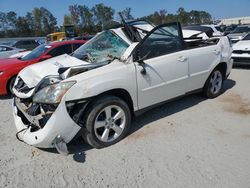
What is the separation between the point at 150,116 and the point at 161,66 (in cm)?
106

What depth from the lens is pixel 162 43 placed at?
13.9 ft

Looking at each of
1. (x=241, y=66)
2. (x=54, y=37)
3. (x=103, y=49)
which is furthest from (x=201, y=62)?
(x=54, y=37)

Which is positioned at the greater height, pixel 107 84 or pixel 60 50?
pixel 60 50

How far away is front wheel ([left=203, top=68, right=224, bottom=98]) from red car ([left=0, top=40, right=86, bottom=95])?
415 cm

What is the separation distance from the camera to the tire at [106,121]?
3.32 meters

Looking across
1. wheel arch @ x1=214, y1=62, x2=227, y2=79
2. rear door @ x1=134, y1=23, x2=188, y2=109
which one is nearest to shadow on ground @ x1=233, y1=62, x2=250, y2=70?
wheel arch @ x1=214, y1=62, x2=227, y2=79

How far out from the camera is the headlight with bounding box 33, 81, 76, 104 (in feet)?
10.3

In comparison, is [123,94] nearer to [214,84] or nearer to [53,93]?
[53,93]

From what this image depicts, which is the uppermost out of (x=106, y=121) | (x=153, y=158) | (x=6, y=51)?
(x=6, y=51)

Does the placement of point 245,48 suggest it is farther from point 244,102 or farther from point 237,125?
point 237,125

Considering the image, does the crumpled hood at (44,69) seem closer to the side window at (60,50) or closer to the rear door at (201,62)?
the rear door at (201,62)

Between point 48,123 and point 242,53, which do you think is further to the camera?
point 242,53

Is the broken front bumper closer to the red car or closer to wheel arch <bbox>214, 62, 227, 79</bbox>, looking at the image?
the red car

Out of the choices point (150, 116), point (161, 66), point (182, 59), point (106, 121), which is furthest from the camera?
point (150, 116)
